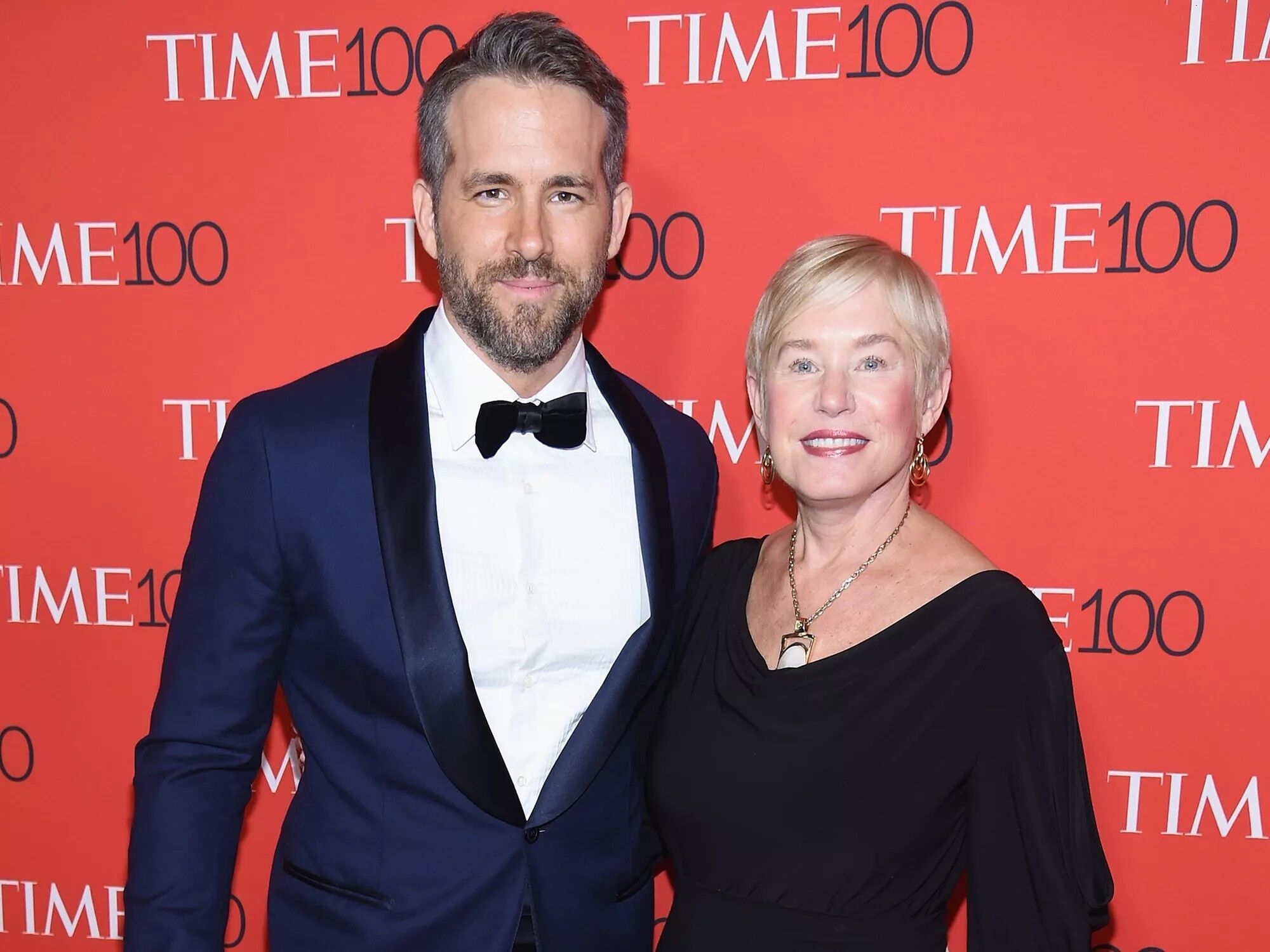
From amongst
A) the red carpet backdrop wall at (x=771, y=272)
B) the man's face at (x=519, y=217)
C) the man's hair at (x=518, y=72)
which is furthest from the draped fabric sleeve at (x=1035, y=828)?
the man's hair at (x=518, y=72)

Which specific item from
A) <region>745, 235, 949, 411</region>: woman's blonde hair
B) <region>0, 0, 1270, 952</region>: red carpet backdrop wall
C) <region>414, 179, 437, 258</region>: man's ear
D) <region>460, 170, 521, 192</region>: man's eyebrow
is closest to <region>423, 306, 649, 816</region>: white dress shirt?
<region>414, 179, 437, 258</region>: man's ear

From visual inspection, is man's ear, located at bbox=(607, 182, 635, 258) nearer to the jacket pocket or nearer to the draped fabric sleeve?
the draped fabric sleeve

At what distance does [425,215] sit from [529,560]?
57 centimetres

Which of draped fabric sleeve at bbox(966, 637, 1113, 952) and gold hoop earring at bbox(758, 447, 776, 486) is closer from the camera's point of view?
draped fabric sleeve at bbox(966, 637, 1113, 952)

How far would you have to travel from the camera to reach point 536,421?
1.59m

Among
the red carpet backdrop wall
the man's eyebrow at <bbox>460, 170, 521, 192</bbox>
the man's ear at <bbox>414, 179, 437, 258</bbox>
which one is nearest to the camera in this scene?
the man's eyebrow at <bbox>460, 170, 521, 192</bbox>

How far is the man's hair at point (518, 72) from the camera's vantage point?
154 centimetres

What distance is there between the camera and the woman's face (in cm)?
157

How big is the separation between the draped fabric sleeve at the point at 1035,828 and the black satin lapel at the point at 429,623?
2.15 feet

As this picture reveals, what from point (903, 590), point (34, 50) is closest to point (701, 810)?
point (903, 590)

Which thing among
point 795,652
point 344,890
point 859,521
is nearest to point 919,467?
point 859,521

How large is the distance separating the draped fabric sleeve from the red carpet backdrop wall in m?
0.62

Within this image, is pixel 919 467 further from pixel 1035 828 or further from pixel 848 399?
pixel 1035 828

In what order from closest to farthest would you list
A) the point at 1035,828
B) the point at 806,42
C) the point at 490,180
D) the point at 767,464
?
the point at 1035,828, the point at 490,180, the point at 767,464, the point at 806,42
